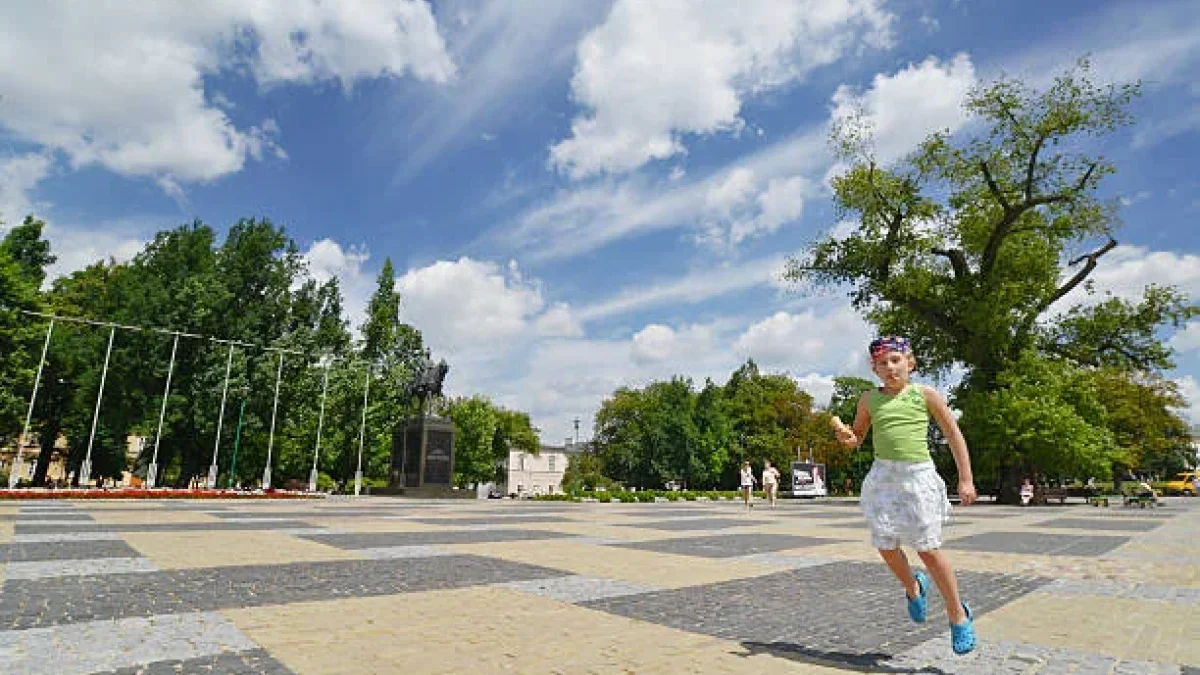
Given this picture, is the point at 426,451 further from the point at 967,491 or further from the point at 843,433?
the point at 967,491

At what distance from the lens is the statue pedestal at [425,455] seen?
1308 inches

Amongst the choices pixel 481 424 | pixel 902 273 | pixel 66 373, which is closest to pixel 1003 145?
pixel 902 273

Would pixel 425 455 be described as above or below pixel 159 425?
below

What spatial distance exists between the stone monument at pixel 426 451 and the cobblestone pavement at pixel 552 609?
23.5 meters

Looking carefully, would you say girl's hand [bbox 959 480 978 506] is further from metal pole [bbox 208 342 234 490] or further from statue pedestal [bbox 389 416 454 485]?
metal pole [bbox 208 342 234 490]

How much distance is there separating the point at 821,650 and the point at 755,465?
59297 millimetres

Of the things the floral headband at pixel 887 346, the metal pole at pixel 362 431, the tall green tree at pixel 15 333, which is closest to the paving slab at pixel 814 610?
the floral headband at pixel 887 346

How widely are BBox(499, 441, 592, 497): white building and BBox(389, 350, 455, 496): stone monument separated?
47.7 m

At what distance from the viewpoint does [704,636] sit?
4.29 m

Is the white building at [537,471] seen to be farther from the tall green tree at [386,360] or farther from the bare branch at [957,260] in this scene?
the bare branch at [957,260]

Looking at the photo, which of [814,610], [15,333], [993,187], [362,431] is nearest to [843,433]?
[814,610]

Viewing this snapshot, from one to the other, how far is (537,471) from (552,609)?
87458 millimetres

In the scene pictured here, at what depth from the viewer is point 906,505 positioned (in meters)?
3.85

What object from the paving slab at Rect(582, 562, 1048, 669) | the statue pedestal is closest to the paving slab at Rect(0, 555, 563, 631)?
the paving slab at Rect(582, 562, 1048, 669)
